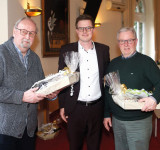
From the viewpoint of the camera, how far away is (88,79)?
8.51 ft

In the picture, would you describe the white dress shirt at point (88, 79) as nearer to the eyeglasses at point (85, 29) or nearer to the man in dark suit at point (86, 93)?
the man in dark suit at point (86, 93)

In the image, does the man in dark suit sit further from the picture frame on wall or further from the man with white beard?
the picture frame on wall

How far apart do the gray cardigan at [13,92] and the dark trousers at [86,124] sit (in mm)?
668

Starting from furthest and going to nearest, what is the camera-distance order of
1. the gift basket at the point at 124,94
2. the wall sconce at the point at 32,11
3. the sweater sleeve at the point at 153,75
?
1. the wall sconce at the point at 32,11
2. the sweater sleeve at the point at 153,75
3. the gift basket at the point at 124,94

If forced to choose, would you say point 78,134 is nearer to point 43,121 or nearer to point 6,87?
point 6,87

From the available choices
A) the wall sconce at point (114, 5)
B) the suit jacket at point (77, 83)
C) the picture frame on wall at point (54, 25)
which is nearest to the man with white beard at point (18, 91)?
the suit jacket at point (77, 83)

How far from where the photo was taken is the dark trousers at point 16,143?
1.96 m

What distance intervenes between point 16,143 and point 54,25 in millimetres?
3931

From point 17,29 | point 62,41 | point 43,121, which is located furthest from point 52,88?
point 62,41

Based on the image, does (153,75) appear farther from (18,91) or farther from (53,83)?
(18,91)

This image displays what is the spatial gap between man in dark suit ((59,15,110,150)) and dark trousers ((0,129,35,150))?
0.60 meters

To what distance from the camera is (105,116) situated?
103 inches

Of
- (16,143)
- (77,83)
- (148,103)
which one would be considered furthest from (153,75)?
(16,143)

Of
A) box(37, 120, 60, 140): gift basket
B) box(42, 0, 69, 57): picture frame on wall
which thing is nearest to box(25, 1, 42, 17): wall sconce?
box(42, 0, 69, 57): picture frame on wall
